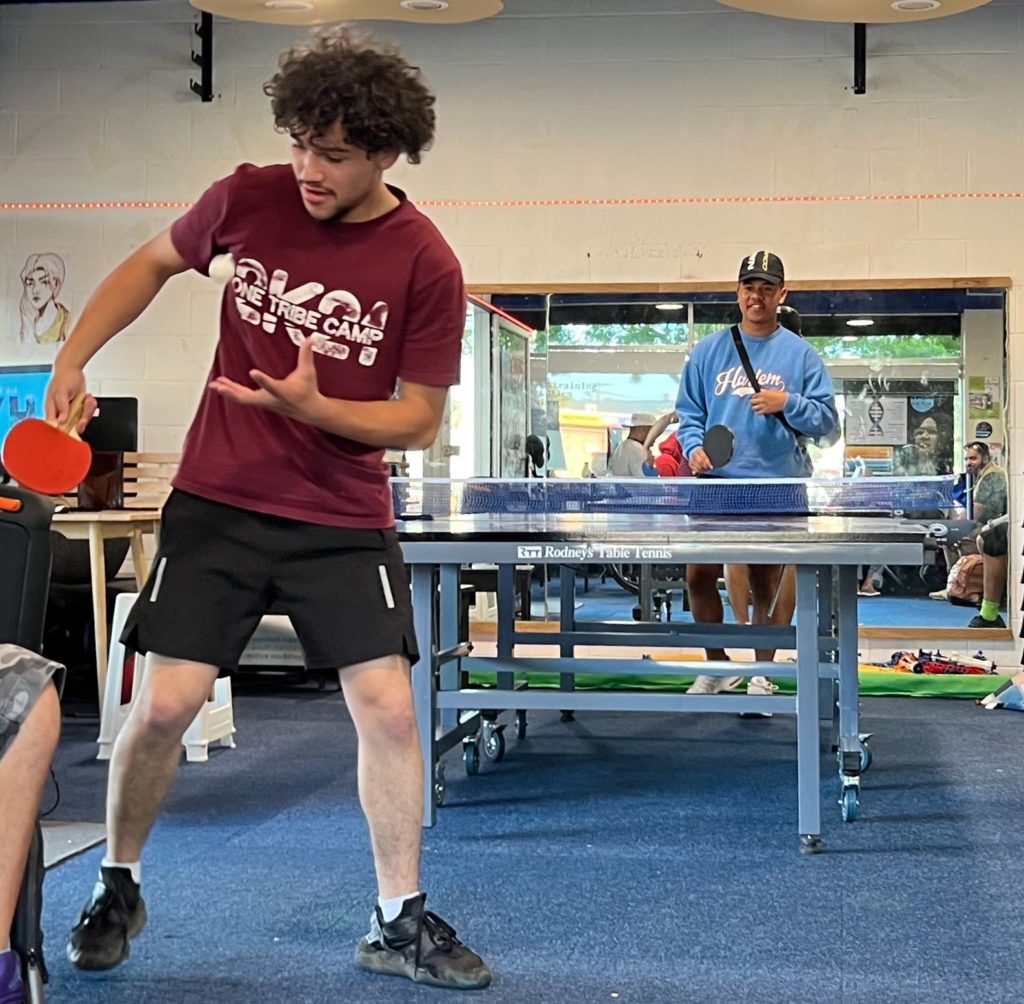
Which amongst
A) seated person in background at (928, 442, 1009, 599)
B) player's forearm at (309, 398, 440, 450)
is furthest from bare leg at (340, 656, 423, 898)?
seated person in background at (928, 442, 1009, 599)

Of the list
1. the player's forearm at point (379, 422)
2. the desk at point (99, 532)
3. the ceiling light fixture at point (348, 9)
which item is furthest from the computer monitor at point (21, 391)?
the player's forearm at point (379, 422)

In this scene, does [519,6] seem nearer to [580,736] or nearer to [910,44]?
[910,44]

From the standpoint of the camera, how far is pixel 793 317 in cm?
664

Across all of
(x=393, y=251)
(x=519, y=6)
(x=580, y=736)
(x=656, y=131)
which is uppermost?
(x=519, y=6)

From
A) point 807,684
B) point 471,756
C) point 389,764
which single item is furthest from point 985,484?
point 389,764

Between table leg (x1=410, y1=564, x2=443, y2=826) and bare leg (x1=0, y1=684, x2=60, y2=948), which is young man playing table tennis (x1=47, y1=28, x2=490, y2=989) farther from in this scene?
table leg (x1=410, y1=564, x2=443, y2=826)

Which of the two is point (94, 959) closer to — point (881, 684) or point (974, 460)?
point (881, 684)

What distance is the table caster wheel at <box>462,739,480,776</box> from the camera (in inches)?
179

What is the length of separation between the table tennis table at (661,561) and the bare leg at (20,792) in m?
1.69

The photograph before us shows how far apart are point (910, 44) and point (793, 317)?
1771 millimetres

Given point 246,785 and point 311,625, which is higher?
point 311,625

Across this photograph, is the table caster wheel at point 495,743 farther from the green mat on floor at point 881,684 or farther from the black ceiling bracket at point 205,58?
the black ceiling bracket at point 205,58

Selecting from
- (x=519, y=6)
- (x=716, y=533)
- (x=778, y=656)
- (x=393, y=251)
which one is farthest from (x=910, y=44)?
(x=393, y=251)

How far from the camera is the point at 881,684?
21.5ft
